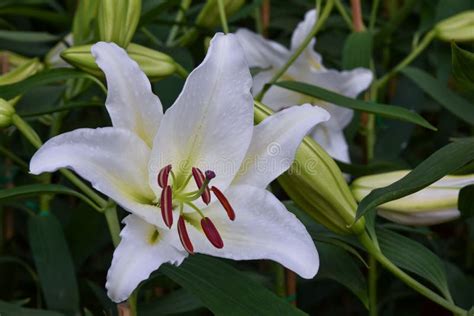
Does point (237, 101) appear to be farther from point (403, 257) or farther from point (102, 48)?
point (403, 257)

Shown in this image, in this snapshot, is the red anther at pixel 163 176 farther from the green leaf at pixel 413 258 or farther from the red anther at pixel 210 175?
the green leaf at pixel 413 258

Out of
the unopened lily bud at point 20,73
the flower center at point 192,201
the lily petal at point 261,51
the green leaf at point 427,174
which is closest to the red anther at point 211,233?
the flower center at point 192,201

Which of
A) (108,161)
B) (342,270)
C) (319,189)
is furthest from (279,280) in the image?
(108,161)

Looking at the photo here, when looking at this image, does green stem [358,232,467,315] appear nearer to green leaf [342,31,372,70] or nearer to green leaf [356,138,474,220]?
green leaf [356,138,474,220]

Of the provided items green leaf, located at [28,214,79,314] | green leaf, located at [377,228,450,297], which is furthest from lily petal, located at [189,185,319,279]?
green leaf, located at [28,214,79,314]

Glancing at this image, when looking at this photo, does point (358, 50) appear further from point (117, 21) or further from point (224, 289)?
point (224, 289)

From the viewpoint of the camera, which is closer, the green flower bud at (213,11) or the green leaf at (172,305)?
the green leaf at (172,305)

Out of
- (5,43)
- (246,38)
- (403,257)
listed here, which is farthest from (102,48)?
(5,43)

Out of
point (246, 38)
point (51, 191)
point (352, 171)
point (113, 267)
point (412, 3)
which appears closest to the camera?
point (113, 267)
